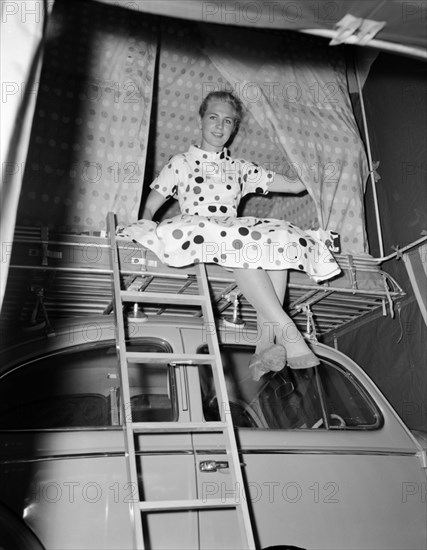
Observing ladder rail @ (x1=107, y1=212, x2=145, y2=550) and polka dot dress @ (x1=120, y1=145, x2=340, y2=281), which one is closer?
ladder rail @ (x1=107, y1=212, x2=145, y2=550)

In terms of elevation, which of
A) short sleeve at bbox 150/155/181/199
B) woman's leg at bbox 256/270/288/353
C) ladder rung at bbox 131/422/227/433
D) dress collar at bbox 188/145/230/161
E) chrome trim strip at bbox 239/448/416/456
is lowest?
chrome trim strip at bbox 239/448/416/456

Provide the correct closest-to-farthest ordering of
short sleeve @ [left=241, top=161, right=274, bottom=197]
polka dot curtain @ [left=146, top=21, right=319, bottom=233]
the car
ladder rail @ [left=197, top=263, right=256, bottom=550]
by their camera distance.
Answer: ladder rail @ [left=197, top=263, right=256, bottom=550], the car, short sleeve @ [left=241, top=161, right=274, bottom=197], polka dot curtain @ [left=146, top=21, right=319, bottom=233]

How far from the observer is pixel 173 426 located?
2.50 metres

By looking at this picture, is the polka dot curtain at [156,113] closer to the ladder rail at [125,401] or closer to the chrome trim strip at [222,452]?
the ladder rail at [125,401]

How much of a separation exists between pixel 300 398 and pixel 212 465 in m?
1.00

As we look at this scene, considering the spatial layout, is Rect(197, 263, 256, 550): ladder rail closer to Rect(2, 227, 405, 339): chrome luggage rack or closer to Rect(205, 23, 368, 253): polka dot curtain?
Rect(2, 227, 405, 339): chrome luggage rack

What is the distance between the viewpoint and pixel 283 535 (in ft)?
8.92

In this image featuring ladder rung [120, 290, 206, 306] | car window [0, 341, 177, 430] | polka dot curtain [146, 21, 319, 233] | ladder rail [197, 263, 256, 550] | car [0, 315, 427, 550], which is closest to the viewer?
ladder rail [197, 263, 256, 550]

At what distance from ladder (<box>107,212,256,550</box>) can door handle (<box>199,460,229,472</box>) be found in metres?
0.11

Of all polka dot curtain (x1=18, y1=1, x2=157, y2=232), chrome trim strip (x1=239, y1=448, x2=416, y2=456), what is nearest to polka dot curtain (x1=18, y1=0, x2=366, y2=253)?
polka dot curtain (x1=18, y1=1, x2=157, y2=232)

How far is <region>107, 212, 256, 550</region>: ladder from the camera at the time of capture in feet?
7.52

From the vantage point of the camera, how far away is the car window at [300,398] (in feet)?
11.1

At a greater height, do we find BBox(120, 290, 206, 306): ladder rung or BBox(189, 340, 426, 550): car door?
BBox(120, 290, 206, 306): ladder rung

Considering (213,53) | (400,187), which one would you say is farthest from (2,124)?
(400,187)
